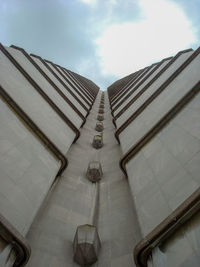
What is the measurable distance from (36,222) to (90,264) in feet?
5.57

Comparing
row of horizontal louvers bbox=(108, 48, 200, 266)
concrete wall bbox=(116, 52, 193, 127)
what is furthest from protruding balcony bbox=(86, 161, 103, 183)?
concrete wall bbox=(116, 52, 193, 127)

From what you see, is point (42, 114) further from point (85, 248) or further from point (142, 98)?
point (142, 98)

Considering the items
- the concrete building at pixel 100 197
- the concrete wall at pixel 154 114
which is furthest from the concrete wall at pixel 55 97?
the concrete wall at pixel 154 114

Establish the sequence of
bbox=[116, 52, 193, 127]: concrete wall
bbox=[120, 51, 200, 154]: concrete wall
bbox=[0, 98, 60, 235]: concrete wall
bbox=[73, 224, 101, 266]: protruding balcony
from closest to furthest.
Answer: bbox=[0, 98, 60, 235]: concrete wall → bbox=[73, 224, 101, 266]: protruding balcony → bbox=[120, 51, 200, 154]: concrete wall → bbox=[116, 52, 193, 127]: concrete wall

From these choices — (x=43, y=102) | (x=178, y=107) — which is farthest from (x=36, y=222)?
(x=43, y=102)

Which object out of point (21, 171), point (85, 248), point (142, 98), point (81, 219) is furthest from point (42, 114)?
point (142, 98)

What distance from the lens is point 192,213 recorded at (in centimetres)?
327

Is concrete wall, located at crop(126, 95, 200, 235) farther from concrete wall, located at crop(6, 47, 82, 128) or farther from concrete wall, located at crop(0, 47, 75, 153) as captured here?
concrete wall, located at crop(6, 47, 82, 128)

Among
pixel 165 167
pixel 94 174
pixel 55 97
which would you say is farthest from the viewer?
pixel 55 97

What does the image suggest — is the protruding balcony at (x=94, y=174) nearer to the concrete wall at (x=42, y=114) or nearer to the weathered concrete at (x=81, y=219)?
the weathered concrete at (x=81, y=219)

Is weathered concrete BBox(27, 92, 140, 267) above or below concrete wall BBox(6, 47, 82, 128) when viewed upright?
below

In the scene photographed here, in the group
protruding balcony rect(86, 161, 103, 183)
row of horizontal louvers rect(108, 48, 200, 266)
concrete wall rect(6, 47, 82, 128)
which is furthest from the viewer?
concrete wall rect(6, 47, 82, 128)

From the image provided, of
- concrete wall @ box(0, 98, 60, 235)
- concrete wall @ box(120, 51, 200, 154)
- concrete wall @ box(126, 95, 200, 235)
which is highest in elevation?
concrete wall @ box(0, 98, 60, 235)

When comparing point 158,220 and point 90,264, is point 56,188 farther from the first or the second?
point 158,220
